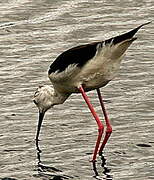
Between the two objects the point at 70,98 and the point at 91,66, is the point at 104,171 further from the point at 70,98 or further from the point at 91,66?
the point at 70,98

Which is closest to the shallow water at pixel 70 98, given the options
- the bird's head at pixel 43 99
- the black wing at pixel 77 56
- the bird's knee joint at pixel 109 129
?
the bird's knee joint at pixel 109 129

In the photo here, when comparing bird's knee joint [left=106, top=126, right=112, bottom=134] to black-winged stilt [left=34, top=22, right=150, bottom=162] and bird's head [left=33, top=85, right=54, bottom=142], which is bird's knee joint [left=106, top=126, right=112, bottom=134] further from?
bird's head [left=33, top=85, right=54, bottom=142]

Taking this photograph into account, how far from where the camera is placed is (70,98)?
18.7 meters

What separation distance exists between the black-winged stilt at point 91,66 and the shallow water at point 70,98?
0.42 meters

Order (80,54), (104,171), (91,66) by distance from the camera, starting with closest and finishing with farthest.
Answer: (104,171) → (80,54) → (91,66)

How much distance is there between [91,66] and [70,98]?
3.04 meters

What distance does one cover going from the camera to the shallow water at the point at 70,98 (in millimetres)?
15312

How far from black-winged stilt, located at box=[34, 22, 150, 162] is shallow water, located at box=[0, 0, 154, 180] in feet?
1.37

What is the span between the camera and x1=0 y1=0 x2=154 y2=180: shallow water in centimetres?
1531

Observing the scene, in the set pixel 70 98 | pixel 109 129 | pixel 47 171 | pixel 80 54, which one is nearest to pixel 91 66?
pixel 80 54

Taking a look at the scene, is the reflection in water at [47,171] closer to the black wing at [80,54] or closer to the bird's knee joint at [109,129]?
the bird's knee joint at [109,129]

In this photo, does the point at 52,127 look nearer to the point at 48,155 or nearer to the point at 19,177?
the point at 48,155

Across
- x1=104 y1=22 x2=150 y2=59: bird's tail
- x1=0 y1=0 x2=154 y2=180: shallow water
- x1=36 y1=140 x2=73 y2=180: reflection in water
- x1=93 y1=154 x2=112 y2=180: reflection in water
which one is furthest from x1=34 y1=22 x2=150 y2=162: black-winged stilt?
x1=36 y1=140 x2=73 y2=180: reflection in water

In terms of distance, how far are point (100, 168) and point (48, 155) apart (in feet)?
3.02
